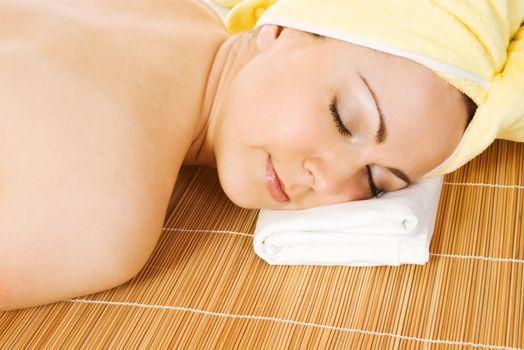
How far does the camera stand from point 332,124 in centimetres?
152

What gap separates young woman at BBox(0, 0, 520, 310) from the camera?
1.47 metres

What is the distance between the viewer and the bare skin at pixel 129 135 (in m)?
1.46

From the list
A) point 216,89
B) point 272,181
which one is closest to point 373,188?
point 272,181

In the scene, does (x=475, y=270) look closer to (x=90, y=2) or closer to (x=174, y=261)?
(x=174, y=261)

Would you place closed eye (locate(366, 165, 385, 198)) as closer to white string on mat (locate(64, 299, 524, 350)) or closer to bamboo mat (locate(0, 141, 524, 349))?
bamboo mat (locate(0, 141, 524, 349))

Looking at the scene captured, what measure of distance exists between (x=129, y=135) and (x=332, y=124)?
46cm

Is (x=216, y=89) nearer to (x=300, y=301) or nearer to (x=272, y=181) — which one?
(x=272, y=181)

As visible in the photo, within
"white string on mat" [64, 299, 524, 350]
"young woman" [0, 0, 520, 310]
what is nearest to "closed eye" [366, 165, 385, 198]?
"young woman" [0, 0, 520, 310]

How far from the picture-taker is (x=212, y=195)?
74.0 inches

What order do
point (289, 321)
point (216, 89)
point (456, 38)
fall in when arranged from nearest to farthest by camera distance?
1. point (289, 321)
2. point (456, 38)
3. point (216, 89)

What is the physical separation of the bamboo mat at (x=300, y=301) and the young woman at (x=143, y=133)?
80 mm

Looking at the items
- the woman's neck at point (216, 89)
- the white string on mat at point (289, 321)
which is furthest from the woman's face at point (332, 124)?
the white string on mat at point (289, 321)

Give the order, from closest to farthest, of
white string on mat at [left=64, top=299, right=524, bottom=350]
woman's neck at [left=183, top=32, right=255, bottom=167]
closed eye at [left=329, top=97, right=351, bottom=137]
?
white string on mat at [left=64, top=299, right=524, bottom=350] → closed eye at [left=329, top=97, right=351, bottom=137] → woman's neck at [left=183, top=32, right=255, bottom=167]

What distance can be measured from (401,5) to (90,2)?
2.57ft
